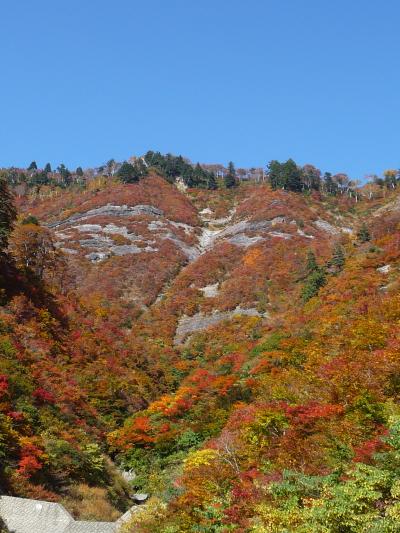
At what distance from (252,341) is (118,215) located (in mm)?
56035

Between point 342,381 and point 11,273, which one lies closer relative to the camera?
point 342,381

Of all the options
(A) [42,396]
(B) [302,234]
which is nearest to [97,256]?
(B) [302,234]

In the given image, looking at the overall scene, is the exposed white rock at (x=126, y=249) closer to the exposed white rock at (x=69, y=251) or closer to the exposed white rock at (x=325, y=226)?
the exposed white rock at (x=69, y=251)

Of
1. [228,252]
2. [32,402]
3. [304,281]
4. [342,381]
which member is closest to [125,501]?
[32,402]

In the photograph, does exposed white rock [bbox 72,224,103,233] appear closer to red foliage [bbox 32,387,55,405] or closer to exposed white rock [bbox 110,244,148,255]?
exposed white rock [bbox 110,244,148,255]

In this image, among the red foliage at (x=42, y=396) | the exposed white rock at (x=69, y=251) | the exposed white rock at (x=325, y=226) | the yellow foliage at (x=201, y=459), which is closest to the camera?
the yellow foliage at (x=201, y=459)

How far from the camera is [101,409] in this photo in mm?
37781

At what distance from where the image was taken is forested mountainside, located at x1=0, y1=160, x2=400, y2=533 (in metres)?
17.3

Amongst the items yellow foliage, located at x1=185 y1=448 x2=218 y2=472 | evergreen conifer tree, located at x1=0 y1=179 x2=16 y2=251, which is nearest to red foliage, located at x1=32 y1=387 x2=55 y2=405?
yellow foliage, located at x1=185 y1=448 x2=218 y2=472

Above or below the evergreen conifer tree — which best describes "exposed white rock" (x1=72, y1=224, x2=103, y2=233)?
above

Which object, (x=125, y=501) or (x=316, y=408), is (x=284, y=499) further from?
(x=125, y=501)

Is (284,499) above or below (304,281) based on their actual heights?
below

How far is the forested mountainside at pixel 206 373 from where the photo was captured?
1730 cm

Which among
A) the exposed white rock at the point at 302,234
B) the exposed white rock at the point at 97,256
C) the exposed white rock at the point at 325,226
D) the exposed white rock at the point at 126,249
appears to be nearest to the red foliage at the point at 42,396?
the exposed white rock at the point at 97,256
